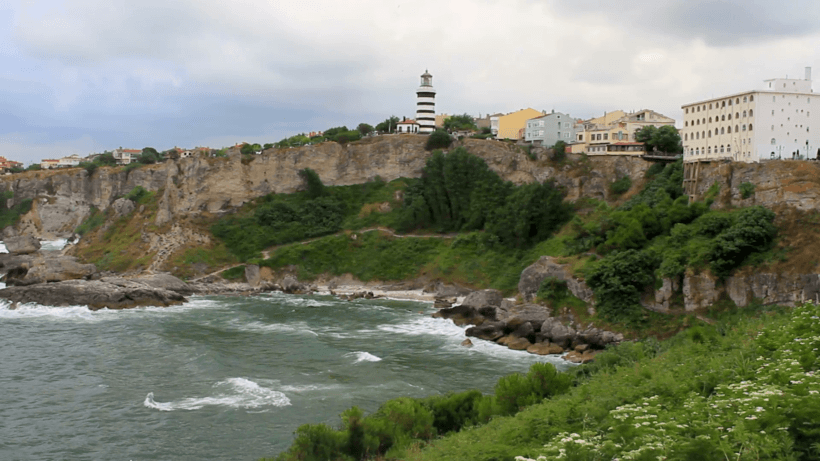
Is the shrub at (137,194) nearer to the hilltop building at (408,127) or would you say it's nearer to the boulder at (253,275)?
the boulder at (253,275)

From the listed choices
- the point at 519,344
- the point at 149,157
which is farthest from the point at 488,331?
the point at 149,157

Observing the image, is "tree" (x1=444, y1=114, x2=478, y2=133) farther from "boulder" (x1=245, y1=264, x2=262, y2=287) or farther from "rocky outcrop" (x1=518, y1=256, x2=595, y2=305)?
"rocky outcrop" (x1=518, y1=256, x2=595, y2=305)

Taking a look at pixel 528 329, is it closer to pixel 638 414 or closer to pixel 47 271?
pixel 638 414

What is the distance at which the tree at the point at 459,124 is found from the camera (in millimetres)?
75500

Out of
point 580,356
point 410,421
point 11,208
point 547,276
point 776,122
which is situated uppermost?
point 776,122

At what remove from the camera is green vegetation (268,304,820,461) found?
9.53m

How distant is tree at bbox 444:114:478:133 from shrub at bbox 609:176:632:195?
25.6 m

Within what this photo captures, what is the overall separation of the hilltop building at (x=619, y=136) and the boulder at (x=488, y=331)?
25.4 metres

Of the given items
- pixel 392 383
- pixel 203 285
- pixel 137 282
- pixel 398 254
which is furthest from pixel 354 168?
pixel 392 383

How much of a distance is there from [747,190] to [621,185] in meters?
13.9

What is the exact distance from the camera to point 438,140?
64562 millimetres

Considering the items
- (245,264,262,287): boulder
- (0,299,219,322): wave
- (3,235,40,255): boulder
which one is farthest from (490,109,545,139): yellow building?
(3,235,40,255): boulder

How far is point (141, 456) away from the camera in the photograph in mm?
20047

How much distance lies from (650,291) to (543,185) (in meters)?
18.9
